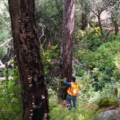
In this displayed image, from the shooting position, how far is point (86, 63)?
14.7m

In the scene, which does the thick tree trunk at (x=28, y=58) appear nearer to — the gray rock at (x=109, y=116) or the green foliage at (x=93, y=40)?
the gray rock at (x=109, y=116)

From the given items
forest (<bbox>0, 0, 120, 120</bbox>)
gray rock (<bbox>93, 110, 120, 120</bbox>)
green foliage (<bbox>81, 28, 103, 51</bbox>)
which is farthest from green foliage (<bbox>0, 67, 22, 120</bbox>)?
green foliage (<bbox>81, 28, 103, 51</bbox>)

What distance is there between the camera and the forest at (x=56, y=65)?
2.38m

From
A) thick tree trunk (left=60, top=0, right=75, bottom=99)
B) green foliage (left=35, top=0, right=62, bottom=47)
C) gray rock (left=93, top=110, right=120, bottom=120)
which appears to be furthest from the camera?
green foliage (left=35, top=0, right=62, bottom=47)

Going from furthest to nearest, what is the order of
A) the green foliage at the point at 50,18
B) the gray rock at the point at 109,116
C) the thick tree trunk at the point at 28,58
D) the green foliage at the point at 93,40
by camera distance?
the green foliage at the point at 93,40 < the green foliage at the point at 50,18 < the gray rock at the point at 109,116 < the thick tree trunk at the point at 28,58

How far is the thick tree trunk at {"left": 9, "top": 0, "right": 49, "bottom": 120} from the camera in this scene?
7.57 feet

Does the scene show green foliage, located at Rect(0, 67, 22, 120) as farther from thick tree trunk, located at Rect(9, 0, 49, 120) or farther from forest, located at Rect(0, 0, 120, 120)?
thick tree trunk, located at Rect(9, 0, 49, 120)

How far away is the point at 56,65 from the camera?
833cm

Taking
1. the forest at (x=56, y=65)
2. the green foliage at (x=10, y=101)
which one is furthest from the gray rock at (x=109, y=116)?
the green foliage at (x=10, y=101)

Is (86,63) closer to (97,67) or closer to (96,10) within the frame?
(97,67)

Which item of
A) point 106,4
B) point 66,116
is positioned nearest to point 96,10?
point 106,4

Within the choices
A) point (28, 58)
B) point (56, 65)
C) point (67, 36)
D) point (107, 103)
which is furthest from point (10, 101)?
point (67, 36)

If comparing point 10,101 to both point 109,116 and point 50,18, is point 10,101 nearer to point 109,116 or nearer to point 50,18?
point 109,116

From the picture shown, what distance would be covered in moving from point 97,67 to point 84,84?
2.98 metres
